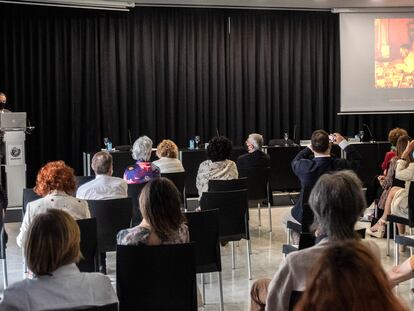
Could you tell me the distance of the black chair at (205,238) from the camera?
4320mm

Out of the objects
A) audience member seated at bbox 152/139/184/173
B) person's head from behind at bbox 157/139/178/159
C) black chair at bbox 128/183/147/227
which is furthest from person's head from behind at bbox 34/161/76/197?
person's head from behind at bbox 157/139/178/159

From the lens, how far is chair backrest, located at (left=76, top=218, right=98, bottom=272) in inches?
161

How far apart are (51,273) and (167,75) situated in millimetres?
9114

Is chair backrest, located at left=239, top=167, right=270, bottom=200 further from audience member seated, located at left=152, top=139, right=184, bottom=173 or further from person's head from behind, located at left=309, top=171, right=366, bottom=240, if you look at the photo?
person's head from behind, located at left=309, top=171, right=366, bottom=240

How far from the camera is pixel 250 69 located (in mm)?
11875

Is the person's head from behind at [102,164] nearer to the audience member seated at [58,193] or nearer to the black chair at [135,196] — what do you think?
the black chair at [135,196]

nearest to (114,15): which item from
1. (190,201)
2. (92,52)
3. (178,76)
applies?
(92,52)

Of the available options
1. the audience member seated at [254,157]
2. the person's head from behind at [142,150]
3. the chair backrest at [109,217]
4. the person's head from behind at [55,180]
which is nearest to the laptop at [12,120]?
the person's head from behind at [142,150]

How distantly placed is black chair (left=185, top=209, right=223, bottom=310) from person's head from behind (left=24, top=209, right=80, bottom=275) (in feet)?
5.93

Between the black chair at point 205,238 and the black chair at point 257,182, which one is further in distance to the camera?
the black chair at point 257,182

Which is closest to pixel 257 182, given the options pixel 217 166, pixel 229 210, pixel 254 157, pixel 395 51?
pixel 254 157

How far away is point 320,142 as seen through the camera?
5.72 metres

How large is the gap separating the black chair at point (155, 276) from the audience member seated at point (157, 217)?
0.19m

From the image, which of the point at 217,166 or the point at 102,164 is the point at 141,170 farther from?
the point at 102,164
